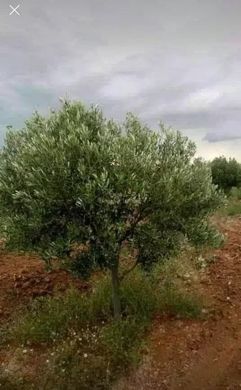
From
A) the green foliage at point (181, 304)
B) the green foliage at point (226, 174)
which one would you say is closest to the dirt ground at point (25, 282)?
the green foliage at point (181, 304)

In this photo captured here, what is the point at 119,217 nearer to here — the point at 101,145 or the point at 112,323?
the point at 101,145

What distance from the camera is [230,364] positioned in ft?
55.6

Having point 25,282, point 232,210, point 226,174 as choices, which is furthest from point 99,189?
point 226,174

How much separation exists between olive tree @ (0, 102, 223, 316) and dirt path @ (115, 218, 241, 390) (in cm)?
276

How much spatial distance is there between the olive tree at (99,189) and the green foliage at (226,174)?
24570mm

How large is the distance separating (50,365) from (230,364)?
594 cm

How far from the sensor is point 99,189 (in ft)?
48.5

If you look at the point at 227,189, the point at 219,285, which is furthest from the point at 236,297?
the point at 227,189

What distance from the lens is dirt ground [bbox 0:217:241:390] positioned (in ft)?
53.1

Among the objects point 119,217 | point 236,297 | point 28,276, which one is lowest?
point 236,297

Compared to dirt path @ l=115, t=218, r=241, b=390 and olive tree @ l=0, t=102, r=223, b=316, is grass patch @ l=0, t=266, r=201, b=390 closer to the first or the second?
dirt path @ l=115, t=218, r=241, b=390

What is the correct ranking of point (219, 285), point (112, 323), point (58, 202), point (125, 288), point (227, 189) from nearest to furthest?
Result: point (58, 202)
point (112, 323)
point (125, 288)
point (219, 285)
point (227, 189)

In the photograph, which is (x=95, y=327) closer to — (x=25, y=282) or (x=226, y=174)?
(x=25, y=282)

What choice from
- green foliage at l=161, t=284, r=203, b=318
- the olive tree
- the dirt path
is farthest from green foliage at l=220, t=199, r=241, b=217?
the olive tree
